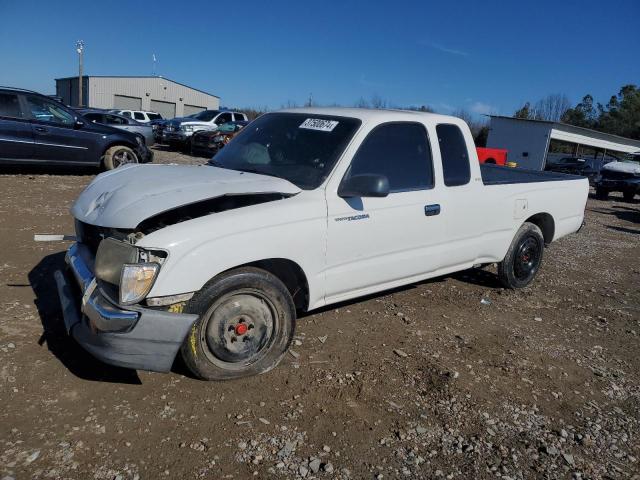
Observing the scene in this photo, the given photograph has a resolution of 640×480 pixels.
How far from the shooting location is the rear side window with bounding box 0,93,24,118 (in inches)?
396

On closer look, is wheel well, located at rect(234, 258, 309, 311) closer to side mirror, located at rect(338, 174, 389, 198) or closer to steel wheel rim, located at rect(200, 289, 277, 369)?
steel wheel rim, located at rect(200, 289, 277, 369)

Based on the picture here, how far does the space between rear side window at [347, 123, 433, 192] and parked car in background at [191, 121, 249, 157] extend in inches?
561

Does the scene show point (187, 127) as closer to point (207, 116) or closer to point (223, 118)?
point (207, 116)

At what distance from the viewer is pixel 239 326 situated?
11.1 feet

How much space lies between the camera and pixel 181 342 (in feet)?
9.80

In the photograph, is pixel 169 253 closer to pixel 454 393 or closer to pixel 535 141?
pixel 454 393

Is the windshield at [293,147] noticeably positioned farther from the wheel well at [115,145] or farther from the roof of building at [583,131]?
the roof of building at [583,131]

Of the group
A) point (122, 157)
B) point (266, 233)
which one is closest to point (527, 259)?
point (266, 233)

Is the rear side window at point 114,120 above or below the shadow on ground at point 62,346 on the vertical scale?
above

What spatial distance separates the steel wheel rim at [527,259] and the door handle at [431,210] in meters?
1.73

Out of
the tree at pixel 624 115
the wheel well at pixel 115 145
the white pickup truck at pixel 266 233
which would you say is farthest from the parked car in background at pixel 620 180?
the tree at pixel 624 115

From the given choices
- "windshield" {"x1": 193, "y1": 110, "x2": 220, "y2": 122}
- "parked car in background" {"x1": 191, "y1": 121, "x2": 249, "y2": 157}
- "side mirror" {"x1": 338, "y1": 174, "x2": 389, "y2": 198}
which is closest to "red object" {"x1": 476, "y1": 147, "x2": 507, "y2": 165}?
"parked car in background" {"x1": 191, "y1": 121, "x2": 249, "y2": 157}

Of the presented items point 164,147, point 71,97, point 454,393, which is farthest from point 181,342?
point 71,97

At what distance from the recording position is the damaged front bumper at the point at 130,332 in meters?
2.89
